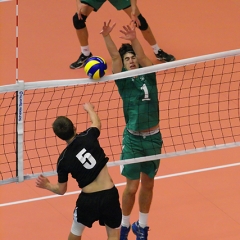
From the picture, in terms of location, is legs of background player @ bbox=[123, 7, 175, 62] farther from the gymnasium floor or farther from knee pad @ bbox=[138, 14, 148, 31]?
the gymnasium floor

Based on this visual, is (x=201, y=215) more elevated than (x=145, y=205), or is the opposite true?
(x=145, y=205)

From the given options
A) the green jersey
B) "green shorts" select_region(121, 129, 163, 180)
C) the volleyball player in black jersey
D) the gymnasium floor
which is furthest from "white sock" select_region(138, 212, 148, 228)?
the green jersey

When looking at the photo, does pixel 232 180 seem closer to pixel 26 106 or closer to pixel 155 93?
pixel 155 93

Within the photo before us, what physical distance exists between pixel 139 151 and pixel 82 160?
0.98 metres

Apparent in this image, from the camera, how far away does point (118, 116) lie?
32.0 feet

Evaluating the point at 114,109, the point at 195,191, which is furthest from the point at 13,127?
the point at 195,191

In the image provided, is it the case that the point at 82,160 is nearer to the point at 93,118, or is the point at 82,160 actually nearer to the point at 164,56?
the point at 93,118

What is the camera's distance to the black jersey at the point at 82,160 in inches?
250

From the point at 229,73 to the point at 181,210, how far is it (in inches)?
132

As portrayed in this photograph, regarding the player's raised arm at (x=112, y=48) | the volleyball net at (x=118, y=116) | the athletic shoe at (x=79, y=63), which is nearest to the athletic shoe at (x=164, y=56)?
the volleyball net at (x=118, y=116)

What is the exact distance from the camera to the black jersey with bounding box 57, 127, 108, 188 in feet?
20.9

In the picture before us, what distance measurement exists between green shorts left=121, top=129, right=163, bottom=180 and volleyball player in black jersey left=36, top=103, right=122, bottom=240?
0.62 metres

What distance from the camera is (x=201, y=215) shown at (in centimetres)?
A: 797

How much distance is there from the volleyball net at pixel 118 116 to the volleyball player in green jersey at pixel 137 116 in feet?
4.11
